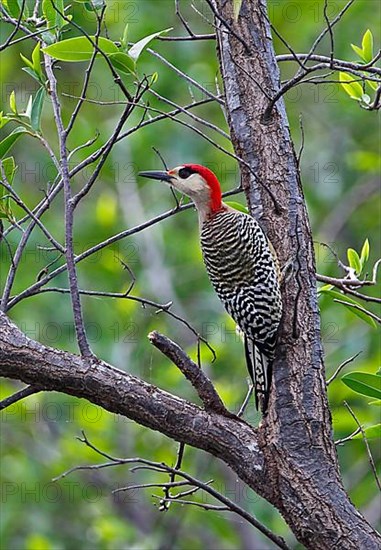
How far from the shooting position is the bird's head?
3.10 meters

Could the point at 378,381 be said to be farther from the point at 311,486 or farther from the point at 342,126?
the point at 342,126

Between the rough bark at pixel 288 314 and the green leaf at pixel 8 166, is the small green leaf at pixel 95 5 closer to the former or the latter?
the rough bark at pixel 288 314

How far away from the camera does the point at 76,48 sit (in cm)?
230

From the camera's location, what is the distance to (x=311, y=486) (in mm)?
2221

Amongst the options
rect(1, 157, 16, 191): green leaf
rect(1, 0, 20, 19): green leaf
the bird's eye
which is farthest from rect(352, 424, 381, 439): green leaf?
rect(1, 0, 20, 19): green leaf

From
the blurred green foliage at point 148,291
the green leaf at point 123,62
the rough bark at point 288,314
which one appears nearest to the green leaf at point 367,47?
the rough bark at point 288,314

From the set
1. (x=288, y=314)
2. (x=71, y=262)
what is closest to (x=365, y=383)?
(x=288, y=314)

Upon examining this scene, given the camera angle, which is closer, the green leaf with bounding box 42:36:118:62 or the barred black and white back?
the green leaf with bounding box 42:36:118:62

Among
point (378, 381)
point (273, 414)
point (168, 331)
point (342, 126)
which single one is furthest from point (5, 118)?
point (342, 126)

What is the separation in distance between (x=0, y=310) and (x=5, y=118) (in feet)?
1.87

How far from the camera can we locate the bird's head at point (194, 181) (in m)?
3.10

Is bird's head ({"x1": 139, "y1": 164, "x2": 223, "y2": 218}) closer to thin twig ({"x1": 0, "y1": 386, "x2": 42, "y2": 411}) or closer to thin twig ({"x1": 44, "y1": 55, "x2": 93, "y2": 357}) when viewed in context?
thin twig ({"x1": 44, "y1": 55, "x2": 93, "y2": 357})

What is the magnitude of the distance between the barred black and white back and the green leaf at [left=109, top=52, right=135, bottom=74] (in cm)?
56

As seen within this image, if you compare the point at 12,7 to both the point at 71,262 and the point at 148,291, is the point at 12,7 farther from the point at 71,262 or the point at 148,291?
the point at 148,291
